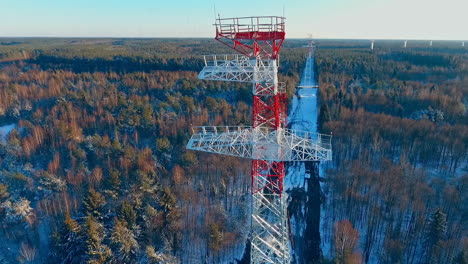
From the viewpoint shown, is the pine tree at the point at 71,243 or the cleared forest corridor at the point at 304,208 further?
the cleared forest corridor at the point at 304,208

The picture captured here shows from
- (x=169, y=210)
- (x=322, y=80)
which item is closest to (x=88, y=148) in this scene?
(x=169, y=210)

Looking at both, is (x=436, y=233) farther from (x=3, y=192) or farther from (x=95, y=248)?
(x=3, y=192)

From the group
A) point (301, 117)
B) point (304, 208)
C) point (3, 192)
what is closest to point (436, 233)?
point (304, 208)

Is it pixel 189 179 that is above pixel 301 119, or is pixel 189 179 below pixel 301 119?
below

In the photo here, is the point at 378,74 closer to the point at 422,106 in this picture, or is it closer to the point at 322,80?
the point at 322,80

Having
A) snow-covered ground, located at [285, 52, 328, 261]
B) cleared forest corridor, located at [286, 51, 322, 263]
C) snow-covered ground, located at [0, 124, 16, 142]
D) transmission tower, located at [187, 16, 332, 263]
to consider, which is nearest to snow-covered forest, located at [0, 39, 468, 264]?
snow-covered ground, located at [0, 124, 16, 142]

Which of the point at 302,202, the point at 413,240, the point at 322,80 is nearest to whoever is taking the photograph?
the point at 413,240

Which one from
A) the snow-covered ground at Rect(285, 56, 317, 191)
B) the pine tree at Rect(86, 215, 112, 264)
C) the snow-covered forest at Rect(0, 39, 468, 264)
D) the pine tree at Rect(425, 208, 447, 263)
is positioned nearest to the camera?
the pine tree at Rect(86, 215, 112, 264)

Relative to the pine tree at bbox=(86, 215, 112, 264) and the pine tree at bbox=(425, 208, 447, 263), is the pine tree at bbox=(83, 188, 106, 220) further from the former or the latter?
the pine tree at bbox=(425, 208, 447, 263)

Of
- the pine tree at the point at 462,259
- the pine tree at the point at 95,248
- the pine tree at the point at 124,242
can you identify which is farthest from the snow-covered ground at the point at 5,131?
the pine tree at the point at 462,259

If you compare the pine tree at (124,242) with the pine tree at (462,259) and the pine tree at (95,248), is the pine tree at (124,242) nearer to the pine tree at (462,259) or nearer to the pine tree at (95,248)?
the pine tree at (95,248)

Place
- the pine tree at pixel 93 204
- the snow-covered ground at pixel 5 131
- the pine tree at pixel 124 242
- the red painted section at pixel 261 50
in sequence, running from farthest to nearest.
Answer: the snow-covered ground at pixel 5 131 → the pine tree at pixel 93 204 → the pine tree at pixel 124 242 → the red painted section at pixel 261 50
